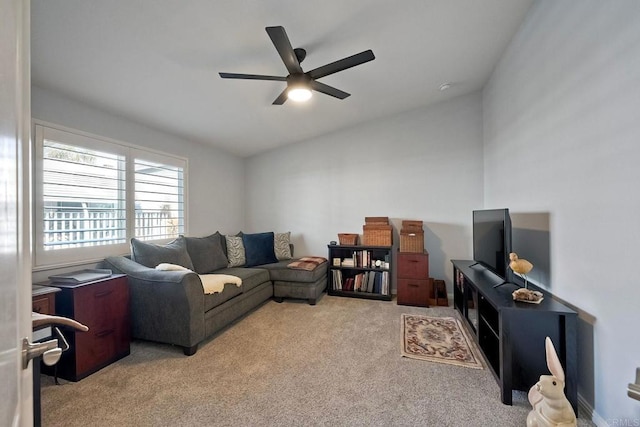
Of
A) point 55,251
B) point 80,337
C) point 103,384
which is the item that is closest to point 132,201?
point 55,251

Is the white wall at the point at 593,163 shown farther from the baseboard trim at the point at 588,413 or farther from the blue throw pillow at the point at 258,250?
the blue throw pillow at the point at 258,250

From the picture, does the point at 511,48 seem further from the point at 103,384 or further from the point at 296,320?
the point at 103,384

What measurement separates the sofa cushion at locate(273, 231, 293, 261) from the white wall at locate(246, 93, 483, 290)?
0.27m

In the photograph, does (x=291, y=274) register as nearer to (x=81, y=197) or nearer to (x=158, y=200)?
(x=158, y=200)

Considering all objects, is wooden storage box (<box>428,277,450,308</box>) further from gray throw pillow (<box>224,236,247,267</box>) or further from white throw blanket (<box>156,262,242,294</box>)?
gray throw pillow (<box>224,236,247,267</box>)

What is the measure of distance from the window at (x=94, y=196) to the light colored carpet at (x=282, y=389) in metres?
1.03

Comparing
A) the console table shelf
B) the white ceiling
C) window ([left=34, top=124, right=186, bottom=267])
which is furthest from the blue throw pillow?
the console table shelf

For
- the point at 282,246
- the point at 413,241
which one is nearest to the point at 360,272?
the point at 413,241

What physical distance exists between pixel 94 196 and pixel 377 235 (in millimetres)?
3235

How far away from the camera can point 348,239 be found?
13.1ft

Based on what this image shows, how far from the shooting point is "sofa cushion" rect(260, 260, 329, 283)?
358 centimetres

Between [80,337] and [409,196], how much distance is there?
12.7 feet

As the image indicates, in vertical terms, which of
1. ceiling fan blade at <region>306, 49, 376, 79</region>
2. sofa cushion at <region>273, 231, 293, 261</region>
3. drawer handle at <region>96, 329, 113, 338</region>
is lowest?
drawer handle at <region>96, 329, 113, 338</region>

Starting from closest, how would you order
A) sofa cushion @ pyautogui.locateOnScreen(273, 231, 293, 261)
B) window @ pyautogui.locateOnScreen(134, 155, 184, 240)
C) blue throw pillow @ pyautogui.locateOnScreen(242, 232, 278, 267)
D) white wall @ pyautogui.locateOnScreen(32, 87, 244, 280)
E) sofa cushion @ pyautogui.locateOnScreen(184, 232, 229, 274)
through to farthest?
white wall @ pyautogui.locateOnScreen(32, 87, 244, 280)
window @ pyautogui.locateOnScreen(134, 155, 184, 240)
sofa cushion @ pyautogui.locateOnScreen(184, 232, 229, 274)
blue throw pillow @ pyautogui.locateOnScreen(242, 232, 278, 267)
sofa cushion @ pyautogui.locateOnScreen(273, 231, 293, 261)
